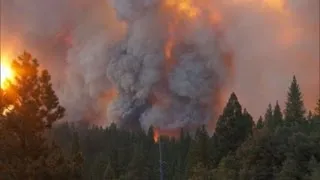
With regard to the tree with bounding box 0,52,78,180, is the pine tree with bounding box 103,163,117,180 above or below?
above

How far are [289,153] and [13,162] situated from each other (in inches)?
515

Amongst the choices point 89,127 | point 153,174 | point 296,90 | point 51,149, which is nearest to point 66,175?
point 51,149

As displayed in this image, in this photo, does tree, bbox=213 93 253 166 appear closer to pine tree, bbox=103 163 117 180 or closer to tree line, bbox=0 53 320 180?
tree line, bbox=0 53 320 180

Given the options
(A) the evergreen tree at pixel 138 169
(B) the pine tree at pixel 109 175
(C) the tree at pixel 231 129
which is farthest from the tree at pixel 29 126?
(B) the pine tree at pixel 109 175

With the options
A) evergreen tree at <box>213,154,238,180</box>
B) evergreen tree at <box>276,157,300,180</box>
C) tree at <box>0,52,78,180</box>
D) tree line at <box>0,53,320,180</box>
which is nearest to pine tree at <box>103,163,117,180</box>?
tree line at <box>0,53,320,180</box>

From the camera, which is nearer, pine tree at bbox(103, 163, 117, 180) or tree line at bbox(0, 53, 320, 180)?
tree line at bbox(0, 53, 320, 180)

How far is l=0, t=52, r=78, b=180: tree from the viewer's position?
907 inches

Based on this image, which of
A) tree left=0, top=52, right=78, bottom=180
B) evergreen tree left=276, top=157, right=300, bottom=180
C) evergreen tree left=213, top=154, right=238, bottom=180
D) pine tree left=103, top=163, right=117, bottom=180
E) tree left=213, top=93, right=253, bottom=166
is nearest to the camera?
tree left=0, top=52, right=78, bottom=180

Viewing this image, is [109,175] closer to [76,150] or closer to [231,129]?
[231,129]

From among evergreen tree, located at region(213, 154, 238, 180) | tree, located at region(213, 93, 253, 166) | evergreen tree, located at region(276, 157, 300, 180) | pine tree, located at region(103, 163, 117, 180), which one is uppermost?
pine tree, located at region(103, 163, 117, 180)

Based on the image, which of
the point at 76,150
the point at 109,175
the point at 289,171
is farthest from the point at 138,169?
the point at 289,171

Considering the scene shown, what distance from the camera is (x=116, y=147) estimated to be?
9206 cm

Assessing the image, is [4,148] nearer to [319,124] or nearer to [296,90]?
[319,124]

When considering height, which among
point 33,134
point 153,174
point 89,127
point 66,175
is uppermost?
point 89,127
